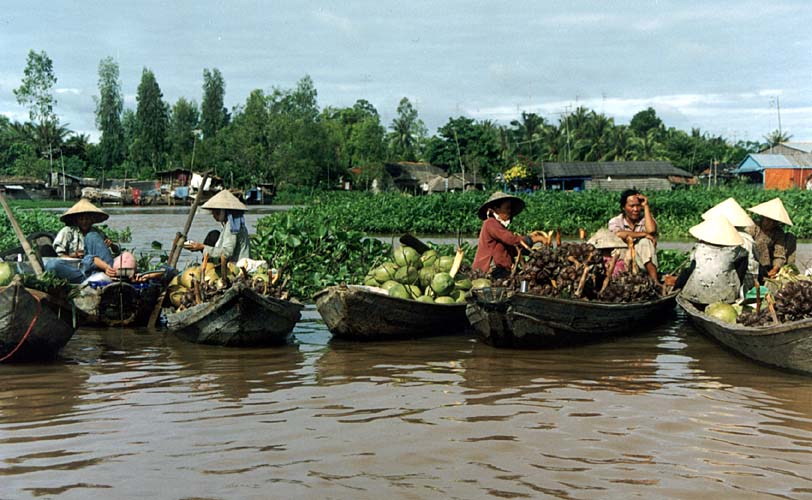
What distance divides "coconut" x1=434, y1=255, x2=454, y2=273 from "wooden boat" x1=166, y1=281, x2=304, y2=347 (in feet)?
4.71

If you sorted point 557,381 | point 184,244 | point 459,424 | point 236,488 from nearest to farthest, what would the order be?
point 236,488 → point 459,424 → point 557,381 → point 184,244

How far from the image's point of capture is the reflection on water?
3703 millimetres

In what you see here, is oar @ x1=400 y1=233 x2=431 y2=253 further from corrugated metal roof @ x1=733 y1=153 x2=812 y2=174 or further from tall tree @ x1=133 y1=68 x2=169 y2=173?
tall tree @ x1=133 y1=68 x2=169 y2=173

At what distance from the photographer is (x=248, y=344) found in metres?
6.77

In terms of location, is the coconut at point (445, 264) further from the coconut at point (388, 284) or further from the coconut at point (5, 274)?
the coconut at point (5, 274)

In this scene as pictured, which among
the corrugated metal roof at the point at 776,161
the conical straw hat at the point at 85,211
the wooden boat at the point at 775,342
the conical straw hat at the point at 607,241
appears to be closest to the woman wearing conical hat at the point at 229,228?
the conical straw hat at the point at 85,211

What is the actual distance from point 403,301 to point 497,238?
1.16 meters

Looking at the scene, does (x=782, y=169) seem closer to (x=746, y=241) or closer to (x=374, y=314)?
(x=746, y=241)

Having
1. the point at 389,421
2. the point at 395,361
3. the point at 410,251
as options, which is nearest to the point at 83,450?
the point at 389,421

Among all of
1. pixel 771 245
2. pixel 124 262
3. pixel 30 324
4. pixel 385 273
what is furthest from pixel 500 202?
pixel 30 324

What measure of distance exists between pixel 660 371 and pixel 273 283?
3076mm

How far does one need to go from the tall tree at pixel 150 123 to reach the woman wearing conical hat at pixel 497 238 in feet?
169

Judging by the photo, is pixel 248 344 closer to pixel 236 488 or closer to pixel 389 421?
pixel 389 421

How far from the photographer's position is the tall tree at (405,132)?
6512cm
